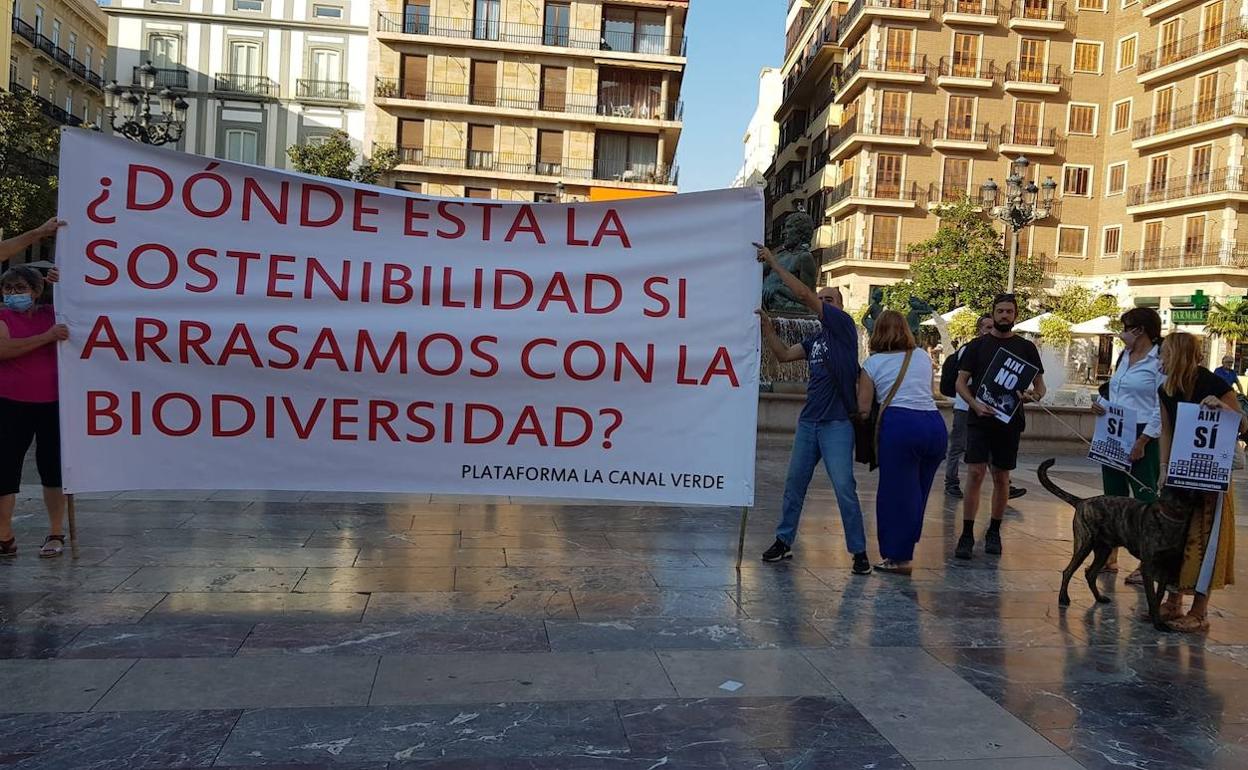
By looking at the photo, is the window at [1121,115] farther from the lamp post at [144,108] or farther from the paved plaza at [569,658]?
the paved plaza at [569,658]

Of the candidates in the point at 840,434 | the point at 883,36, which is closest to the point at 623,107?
the point at 883,36

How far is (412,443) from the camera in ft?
18.5

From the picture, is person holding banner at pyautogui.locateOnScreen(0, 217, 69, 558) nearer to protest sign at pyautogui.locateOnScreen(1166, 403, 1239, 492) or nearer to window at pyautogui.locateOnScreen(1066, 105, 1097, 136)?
protest sign at pyautogui.locateOnScreen(1166, 403, 1239, 492)

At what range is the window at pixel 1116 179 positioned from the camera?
1906 inches

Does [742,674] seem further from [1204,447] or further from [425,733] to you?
[1204,447]

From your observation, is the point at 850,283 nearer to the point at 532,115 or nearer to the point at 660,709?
the point at 532,115

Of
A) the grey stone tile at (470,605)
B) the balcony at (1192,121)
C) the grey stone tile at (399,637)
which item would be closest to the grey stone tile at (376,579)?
the grey stone tile at (470,605)

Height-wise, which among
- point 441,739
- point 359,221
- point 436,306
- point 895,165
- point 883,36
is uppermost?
point 883,36

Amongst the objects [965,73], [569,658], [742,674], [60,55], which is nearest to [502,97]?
[965,73]

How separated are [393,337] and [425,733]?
8.45 ft

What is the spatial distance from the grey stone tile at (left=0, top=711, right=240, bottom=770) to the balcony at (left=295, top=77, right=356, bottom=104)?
54.0 meters

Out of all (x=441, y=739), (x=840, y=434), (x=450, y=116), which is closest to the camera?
(x=441, y=739)

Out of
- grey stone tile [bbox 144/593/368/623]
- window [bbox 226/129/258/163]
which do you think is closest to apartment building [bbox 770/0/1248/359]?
window [bbox 226/129/258/163]

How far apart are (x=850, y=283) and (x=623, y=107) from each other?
14014 mm
